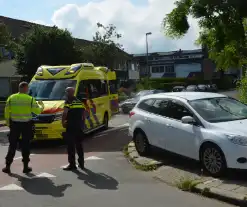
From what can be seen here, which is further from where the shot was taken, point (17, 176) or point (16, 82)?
point (16, 82)

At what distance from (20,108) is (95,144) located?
4324 mm

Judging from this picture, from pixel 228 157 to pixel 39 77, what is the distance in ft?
26.2

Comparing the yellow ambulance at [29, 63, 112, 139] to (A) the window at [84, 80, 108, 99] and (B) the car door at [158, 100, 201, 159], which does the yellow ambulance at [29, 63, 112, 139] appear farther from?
(B) the car door at [158, 100, 201, 159]

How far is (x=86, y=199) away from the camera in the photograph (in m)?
6.07

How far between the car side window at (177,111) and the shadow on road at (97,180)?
185 cm

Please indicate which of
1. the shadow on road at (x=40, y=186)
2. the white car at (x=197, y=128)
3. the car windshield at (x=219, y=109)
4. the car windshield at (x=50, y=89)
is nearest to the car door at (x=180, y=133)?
the white car at (x=197, y=128)

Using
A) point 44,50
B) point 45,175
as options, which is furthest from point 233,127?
point 44,50

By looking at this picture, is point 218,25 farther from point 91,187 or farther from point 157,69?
point 157,69

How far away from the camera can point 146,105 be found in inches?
372

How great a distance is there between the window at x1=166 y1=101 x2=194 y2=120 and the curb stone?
1.03 m

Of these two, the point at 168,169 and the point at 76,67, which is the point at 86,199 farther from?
the point at 76,67

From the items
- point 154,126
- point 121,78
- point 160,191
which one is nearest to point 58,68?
point 154,126

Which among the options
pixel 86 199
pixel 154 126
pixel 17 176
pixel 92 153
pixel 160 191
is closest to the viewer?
pixel 86 199

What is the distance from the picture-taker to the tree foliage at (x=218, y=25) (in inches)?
310
